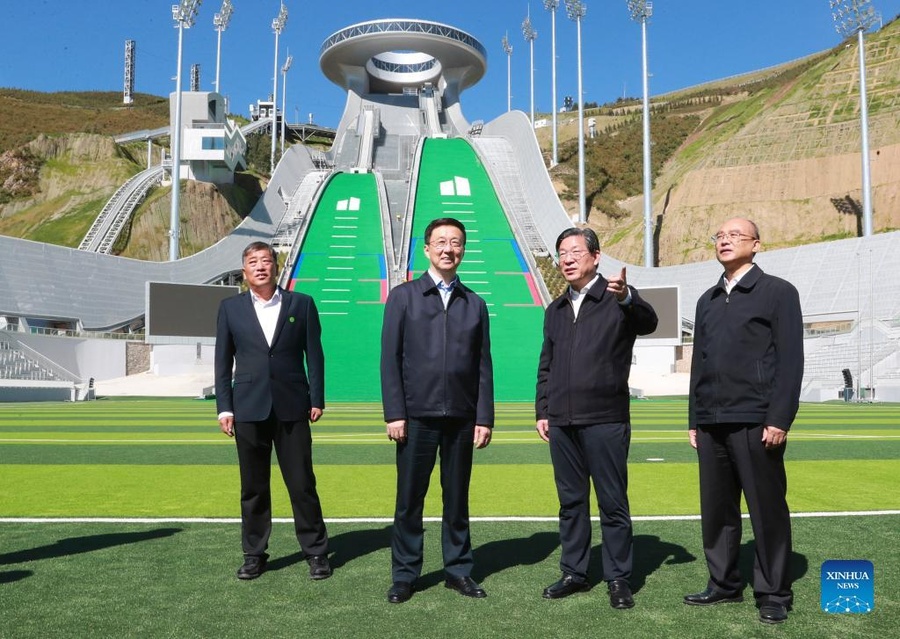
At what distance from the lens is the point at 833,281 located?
30.8 m

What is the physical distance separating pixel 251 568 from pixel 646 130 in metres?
37.1

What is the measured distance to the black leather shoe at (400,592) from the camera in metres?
3.97

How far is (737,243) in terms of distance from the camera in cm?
408

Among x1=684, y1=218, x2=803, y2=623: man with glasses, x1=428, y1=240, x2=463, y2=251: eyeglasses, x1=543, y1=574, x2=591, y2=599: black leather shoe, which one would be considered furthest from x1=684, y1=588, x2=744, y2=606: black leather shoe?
x1=428, y1=240, x2=463, y2=251: eyeglasses

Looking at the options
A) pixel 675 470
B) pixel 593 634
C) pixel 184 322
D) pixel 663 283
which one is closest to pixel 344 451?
pixel 675 470

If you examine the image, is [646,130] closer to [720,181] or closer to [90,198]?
[720,181]

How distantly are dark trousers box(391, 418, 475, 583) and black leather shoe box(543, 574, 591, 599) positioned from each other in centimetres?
44

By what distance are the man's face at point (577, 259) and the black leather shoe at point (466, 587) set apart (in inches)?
64.3

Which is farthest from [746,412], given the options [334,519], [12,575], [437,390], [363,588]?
[12,575]

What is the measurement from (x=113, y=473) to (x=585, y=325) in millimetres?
5963

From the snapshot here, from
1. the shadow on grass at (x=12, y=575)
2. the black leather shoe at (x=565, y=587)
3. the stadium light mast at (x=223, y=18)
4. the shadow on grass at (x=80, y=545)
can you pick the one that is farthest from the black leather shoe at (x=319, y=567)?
the stadium light mast at (x=223, y=18)

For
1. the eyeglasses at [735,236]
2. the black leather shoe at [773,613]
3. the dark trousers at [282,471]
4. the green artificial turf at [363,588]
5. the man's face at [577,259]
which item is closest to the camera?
the green artificial turf at [363,588]

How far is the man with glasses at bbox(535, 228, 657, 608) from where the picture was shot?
422cm

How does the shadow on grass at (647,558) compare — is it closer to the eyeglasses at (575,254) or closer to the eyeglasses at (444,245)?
the eyeglasses at (575,254)
